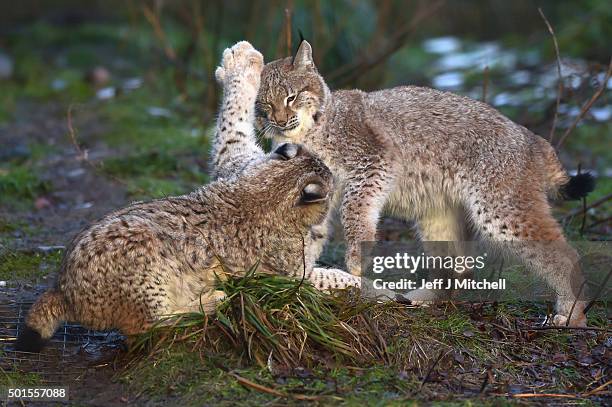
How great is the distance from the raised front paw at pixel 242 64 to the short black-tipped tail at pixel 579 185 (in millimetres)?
2379

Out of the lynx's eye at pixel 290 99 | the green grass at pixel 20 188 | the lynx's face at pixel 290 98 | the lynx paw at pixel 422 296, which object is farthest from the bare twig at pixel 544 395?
the green grass at pixel 20 188

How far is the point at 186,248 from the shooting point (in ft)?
19.3

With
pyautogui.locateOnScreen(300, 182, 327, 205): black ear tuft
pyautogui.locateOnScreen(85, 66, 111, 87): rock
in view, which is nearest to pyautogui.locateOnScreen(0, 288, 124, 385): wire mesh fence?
pyautogui.locateOnScreen(300, 182, 327, 205): black ear tuft

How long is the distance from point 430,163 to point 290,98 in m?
1.13

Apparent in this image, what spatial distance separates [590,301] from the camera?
6.66 metres

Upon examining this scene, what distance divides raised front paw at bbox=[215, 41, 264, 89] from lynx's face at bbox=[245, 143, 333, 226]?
1.12 metres

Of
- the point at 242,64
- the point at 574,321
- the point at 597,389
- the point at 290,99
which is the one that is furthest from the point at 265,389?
the point at 242,64

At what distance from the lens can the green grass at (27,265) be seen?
7.34 meters

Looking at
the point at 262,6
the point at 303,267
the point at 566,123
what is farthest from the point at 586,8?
the point at 303,267

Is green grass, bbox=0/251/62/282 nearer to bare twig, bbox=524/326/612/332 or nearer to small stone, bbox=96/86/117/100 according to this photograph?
bare twig, bbox=524/326/612/332

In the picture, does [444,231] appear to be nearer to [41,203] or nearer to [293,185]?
[293,185]

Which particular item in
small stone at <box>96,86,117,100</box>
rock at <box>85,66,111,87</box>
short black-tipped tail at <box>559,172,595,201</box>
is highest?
rock at <box>85,66,111,87</box>

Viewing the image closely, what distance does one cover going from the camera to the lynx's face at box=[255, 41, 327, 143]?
7.25 m

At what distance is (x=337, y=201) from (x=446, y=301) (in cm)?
114
